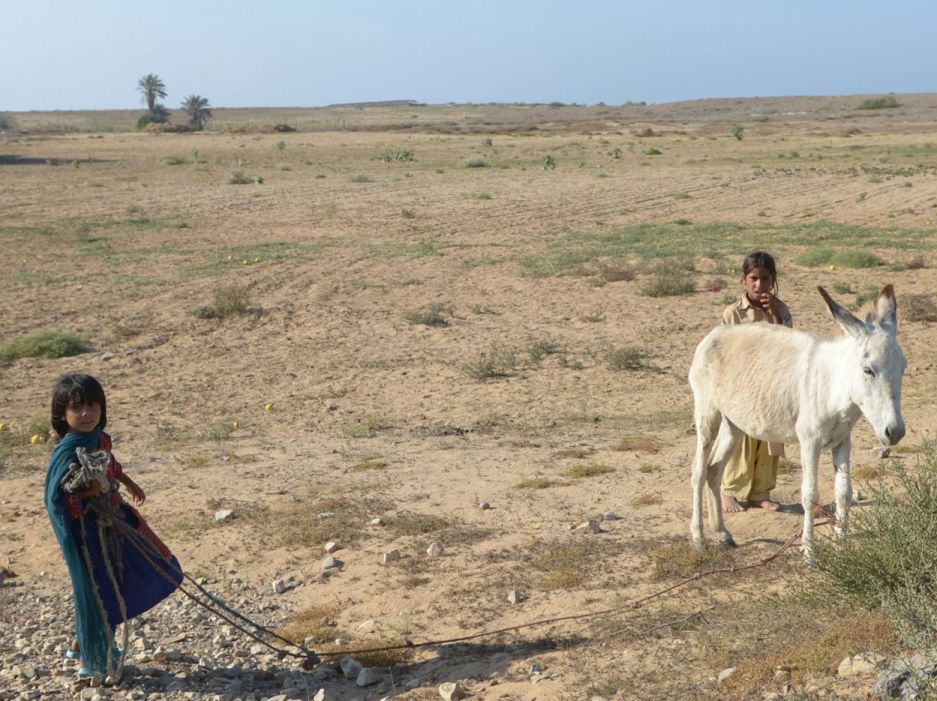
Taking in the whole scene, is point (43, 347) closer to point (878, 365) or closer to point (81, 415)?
point (81, 415)

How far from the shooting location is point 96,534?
16.8 feet

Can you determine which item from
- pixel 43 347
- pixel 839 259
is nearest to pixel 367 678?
pixel 43 347

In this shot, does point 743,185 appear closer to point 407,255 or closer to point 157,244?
point 407,255

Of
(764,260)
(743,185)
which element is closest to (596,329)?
(764,260)

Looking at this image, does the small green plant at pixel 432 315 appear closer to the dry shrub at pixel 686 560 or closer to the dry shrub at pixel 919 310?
the dry shrub at pixel 919 310

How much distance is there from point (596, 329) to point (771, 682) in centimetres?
985

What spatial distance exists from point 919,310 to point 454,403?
6.68 metres

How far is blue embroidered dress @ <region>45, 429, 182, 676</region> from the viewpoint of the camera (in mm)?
5008

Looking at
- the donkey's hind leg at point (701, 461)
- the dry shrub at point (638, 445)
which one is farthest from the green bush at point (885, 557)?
the dry shrub at point (638, 445)

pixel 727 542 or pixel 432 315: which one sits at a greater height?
pixel 432 315

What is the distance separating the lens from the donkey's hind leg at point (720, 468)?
21.0 ft

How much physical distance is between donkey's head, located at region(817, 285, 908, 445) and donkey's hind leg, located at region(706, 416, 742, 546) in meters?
1.20

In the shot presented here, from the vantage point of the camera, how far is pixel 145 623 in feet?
20.0

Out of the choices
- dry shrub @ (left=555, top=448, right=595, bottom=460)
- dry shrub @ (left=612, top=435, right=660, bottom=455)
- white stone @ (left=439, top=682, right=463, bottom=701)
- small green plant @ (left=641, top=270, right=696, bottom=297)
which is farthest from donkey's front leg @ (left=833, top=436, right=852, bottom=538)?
small green plant @ (left=641, top=270, right=696, bottom=297)
